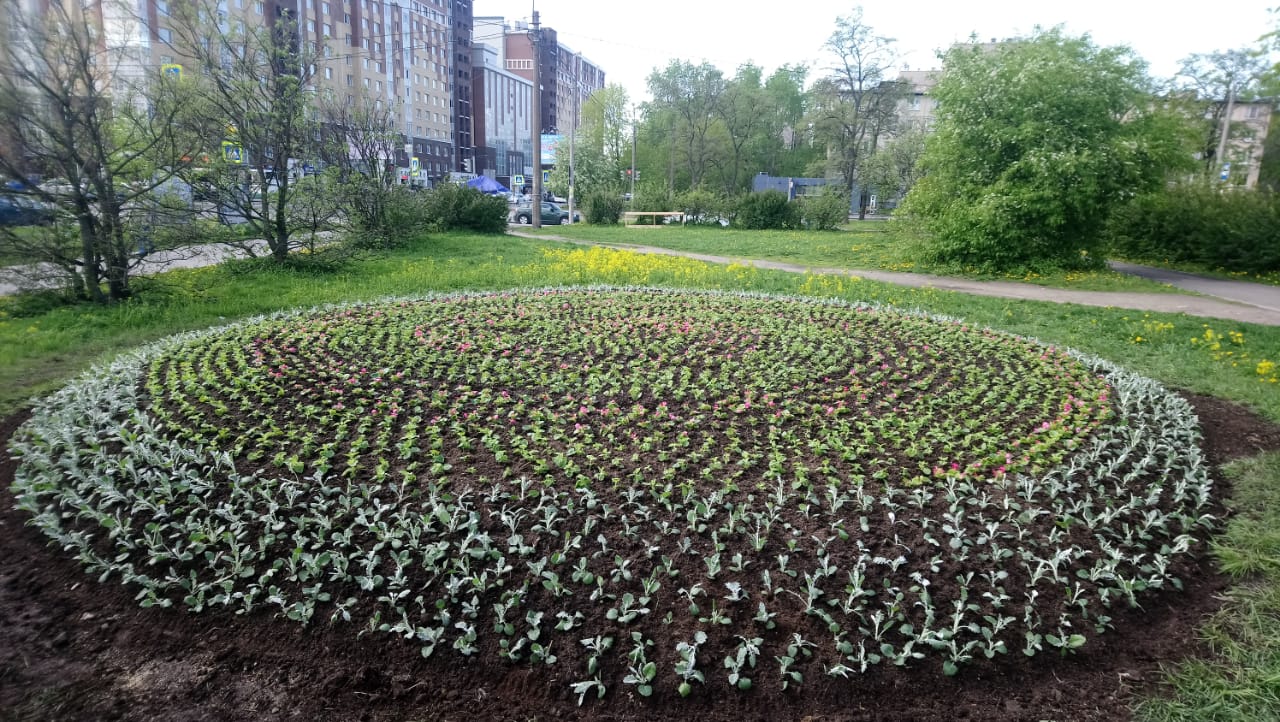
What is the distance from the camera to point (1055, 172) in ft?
42.6

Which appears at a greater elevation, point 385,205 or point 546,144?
point 546,144

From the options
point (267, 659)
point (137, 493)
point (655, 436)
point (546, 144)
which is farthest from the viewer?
point (546, 144)

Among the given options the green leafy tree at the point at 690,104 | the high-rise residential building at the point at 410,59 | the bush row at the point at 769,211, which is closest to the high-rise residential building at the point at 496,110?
the high-rise residential building at the point at 410,59

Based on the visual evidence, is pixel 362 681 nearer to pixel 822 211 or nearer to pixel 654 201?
pixel 822 211

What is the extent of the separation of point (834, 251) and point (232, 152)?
522 inches


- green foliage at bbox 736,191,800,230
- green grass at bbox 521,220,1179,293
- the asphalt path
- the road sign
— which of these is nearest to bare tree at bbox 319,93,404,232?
the road sign

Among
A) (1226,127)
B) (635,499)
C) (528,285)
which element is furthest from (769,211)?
(635,499)

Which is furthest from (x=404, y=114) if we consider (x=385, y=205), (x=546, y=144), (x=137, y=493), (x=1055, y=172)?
(x=137, y=493)

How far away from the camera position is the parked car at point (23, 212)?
22.6 feet

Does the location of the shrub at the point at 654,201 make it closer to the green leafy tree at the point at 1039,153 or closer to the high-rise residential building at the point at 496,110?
the green leafy tree at the point at 1039,153

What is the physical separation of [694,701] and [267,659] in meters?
1.58

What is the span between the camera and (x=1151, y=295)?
11.8 metres

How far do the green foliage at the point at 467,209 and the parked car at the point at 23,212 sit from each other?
12.8 metres

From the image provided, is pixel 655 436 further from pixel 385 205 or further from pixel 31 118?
pixel 385 205
